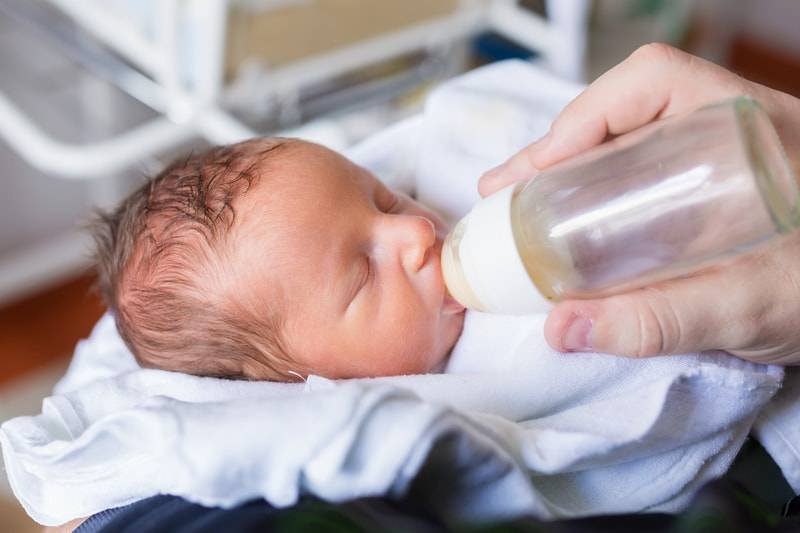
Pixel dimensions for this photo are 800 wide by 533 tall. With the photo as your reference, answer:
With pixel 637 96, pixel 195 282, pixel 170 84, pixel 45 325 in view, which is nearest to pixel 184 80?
pixel 170 84

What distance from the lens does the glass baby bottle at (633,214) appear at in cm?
56

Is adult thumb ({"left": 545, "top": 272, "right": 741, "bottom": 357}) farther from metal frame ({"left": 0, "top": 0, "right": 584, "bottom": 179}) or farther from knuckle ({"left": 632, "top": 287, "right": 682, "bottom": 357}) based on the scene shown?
metal frame ({"left": 0, "top": 0, "right": 584, "bottom": 179})

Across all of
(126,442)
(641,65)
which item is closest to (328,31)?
(641,65)

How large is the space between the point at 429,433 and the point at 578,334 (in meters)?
0.16

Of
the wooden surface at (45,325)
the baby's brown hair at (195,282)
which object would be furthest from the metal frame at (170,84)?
the wooden surface at (45,325)

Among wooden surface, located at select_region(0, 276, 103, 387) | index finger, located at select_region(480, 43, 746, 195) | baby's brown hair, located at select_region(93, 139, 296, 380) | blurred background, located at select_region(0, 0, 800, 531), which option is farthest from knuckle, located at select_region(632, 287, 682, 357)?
wooden surface, located at select_region(0, 276, 103, 387)

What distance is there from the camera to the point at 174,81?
1143 mm

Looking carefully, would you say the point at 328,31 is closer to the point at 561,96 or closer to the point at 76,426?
the point at 561,96

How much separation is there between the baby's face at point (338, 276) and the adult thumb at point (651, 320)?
0.48ft

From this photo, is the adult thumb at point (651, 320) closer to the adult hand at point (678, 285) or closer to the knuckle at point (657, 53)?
the adult hand at point (678, 285)

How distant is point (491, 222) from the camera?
65 cm

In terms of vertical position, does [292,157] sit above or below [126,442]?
above

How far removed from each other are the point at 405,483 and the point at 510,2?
1.11 meters

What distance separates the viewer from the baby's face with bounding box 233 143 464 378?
2.36 feet
